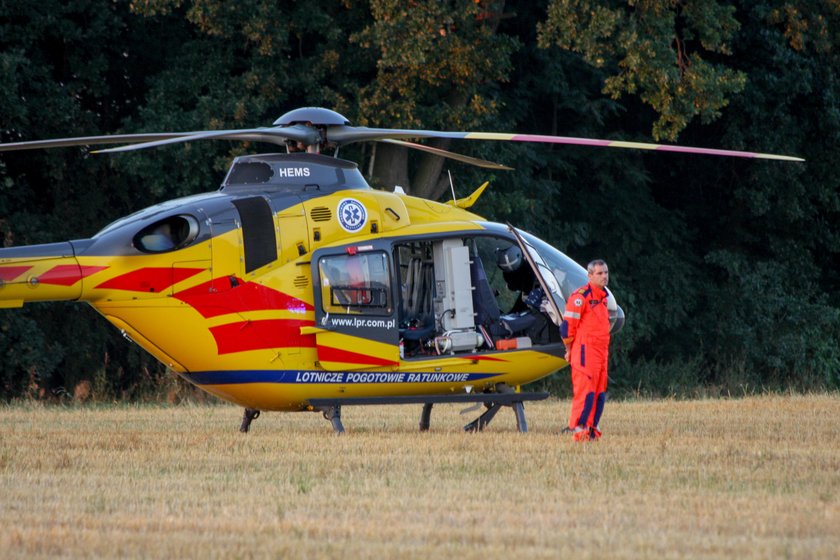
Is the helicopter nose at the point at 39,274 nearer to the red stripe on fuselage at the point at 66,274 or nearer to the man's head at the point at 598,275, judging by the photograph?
the red stripe on fuselage at the point at 66,274

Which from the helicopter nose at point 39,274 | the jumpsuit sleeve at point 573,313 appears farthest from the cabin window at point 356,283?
the helicopter nose at point 39,274

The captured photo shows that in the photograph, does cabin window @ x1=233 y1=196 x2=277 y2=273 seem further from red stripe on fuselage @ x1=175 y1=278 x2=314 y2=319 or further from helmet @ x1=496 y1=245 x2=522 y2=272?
helmet @ x1=496 y1=245 x2=522 y2=272

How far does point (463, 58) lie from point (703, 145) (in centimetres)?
861

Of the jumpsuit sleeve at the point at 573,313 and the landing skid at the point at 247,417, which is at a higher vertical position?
the jumpsuit sleeve at the point at 573,313

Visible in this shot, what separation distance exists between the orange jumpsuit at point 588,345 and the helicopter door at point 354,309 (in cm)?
201

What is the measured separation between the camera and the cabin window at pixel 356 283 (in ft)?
48.0

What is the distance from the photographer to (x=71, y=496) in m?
10.1

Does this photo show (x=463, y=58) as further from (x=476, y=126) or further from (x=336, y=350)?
(x=336, y=350)

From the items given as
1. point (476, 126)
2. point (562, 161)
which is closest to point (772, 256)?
point (562, 161)

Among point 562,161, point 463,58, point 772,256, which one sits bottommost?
point 772,256

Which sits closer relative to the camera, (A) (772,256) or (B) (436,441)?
(B) (436,441)

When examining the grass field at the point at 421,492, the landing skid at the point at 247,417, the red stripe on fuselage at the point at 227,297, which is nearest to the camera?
the grass field at the point at 421,492

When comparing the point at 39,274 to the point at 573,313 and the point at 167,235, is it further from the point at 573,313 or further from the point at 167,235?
the point at 573,313

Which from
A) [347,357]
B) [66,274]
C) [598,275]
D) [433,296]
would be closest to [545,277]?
[433,296]
